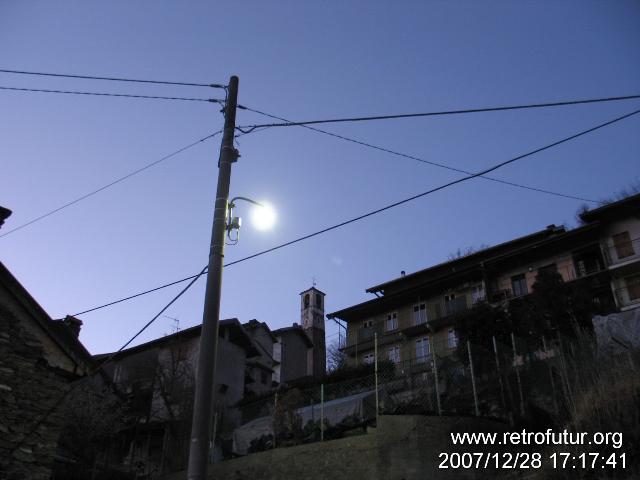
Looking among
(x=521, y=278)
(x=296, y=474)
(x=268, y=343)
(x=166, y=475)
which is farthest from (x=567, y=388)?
(x=268, y=343)

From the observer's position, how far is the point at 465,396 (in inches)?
611

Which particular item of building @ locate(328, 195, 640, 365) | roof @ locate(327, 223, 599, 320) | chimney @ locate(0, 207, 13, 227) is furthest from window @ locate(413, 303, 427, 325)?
chimney @ locate(0, 207, 13, 227)

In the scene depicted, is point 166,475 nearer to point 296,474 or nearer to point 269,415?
point 269,415

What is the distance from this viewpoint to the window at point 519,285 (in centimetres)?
3556

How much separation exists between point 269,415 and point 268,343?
2725cm

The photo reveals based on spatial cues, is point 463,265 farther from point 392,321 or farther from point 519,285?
point 392,321

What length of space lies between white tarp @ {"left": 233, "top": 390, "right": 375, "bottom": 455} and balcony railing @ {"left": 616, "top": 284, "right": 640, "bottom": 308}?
19273mm

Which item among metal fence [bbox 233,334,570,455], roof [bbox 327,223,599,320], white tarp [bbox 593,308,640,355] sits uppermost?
roof [bbox 327,223,599,320]

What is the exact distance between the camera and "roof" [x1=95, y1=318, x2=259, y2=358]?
118 ft

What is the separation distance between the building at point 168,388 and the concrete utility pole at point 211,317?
17890mm

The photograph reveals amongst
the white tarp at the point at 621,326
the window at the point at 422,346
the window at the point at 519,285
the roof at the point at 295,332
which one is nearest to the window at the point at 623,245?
the window at the point at 519,285

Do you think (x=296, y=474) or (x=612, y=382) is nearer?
(x=612, y=382)

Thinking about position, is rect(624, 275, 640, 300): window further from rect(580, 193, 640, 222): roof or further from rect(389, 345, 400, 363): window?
rect(389, 345, 400, 363): window
